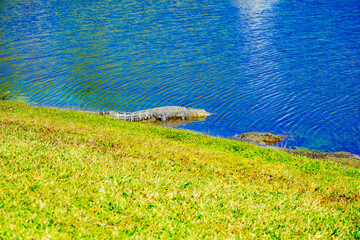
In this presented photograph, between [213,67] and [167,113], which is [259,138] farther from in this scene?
[213,67]

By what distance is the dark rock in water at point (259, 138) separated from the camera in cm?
2516

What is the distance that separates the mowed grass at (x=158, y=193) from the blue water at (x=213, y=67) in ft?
39.4

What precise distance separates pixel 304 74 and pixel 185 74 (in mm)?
14351

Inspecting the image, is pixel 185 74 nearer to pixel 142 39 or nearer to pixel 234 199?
pixel 142 39

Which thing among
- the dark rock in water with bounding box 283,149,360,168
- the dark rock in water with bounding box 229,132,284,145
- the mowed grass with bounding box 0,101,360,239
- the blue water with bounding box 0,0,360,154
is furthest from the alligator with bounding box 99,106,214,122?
the mowed grass with bounding box 0,101,360,239

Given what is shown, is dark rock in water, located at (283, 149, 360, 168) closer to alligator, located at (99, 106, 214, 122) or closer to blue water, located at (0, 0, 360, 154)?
blue water, located at (0, 0, 360, 154)

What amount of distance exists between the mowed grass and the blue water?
1201cm

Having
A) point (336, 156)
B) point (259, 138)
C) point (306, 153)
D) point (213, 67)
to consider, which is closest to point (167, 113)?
point (259, 138)

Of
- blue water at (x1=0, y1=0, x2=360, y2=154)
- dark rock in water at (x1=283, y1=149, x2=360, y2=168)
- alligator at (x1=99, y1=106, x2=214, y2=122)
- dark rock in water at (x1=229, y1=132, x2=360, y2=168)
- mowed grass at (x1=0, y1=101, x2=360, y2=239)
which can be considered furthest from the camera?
alligator at (x1=99, y1=106, x2=214, y2=122)

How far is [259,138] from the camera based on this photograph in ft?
83.9

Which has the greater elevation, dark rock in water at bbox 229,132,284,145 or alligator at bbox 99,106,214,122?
dark rock in water at bbox 229,132,284,145

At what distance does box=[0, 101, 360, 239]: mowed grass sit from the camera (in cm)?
816

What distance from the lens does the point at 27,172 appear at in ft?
34.0

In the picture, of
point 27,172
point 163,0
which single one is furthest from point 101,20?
point 27,172
